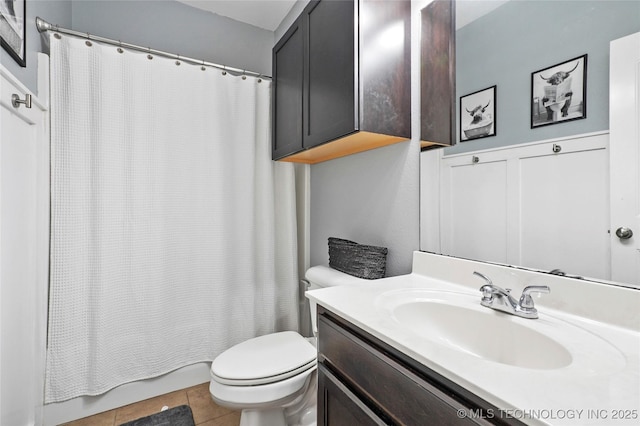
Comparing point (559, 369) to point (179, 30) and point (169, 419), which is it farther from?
point (179, 30)

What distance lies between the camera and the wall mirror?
734 millimetres

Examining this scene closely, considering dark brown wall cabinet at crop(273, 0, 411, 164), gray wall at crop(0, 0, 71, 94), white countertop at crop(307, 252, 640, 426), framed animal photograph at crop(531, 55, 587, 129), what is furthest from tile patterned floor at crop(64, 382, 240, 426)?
framed animal photograph at crop(531, 55, 587, 129)

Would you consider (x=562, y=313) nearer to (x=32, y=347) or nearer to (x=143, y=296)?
(x=143, y=296)

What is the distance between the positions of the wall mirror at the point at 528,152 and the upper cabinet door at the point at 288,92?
2.38 feet

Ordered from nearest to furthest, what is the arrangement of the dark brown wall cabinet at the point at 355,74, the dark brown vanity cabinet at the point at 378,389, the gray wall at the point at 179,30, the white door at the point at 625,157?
the dark brown vanity cabinet at the point at 378,389
the white door at the point at 625,157
the dark brown wall cabinet at the point at 355,74
the gray wall at the point at 179,30

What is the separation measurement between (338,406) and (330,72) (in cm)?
122

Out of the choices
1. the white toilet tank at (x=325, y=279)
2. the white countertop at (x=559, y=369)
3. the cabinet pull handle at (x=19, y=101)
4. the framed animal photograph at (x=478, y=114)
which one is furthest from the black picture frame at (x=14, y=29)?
the framed animal photograph at (x=478, y=114)

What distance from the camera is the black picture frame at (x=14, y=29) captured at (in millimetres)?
1008

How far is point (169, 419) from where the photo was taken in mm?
1496

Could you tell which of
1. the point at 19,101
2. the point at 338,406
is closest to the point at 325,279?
the point at 338,406

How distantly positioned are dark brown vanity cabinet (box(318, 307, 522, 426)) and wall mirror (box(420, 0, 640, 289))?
0.53 m

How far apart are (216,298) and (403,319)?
1303mm

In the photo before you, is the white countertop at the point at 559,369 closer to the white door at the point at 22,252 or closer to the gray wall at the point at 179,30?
the white door at the point at 22,252

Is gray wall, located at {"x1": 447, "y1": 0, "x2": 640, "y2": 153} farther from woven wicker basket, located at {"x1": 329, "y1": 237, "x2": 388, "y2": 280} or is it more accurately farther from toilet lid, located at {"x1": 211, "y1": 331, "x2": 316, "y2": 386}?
toilet lid, located at {"x1": 211, "y1": 331, "x2": 316, "y2": 386}
